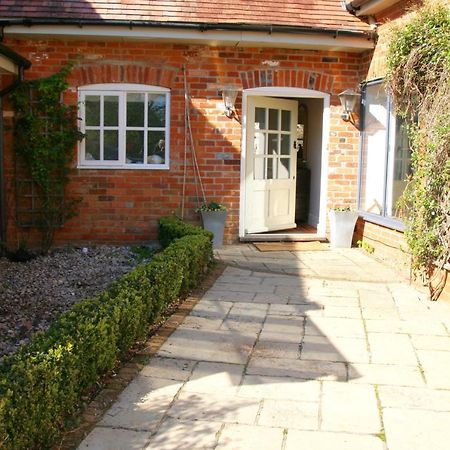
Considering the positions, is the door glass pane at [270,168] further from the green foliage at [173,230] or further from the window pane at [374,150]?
the green foliage at [173,230]

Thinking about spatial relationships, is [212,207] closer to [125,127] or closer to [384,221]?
[125,127]

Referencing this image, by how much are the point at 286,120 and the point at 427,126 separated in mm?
3783

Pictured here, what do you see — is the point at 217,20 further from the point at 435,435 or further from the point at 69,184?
the point at 435,435

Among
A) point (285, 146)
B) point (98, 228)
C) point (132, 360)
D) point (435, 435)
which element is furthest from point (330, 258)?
point (435, 435)

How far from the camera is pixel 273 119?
9523mm

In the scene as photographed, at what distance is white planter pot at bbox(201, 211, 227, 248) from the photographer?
8547 mm

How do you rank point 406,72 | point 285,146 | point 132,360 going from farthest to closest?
point 285,146
point 406,72
point 132,360

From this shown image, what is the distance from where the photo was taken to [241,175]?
29.3 ft

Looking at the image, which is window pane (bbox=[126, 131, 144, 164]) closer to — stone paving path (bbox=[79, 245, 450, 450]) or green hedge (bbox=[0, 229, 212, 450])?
stone paving path (bbox=[79, 245, 450, 450])

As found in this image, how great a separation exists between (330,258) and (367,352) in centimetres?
369

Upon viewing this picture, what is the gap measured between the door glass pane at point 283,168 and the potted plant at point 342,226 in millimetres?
1217

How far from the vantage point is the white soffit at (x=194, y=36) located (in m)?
8.09

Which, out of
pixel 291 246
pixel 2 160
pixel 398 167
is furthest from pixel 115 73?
pixel 398 167

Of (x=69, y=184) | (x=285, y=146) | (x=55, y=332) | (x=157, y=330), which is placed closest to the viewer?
(x=55, y=332)
